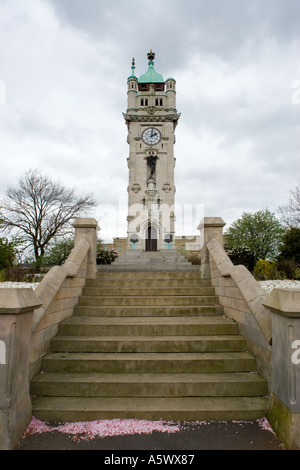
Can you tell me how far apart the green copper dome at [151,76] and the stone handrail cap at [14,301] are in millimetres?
37129

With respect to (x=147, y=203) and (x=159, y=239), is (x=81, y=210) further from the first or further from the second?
(x=159, y=239)

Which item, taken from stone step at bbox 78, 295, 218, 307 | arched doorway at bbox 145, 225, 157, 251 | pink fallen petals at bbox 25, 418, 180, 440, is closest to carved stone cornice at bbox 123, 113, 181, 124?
arched doorway at bbox 145, 225, 157, 251

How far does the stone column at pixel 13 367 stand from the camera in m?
2.90

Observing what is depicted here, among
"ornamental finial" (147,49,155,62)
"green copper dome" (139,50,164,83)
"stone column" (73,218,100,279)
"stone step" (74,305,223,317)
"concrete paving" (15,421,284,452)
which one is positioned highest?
"ornamental finial" (147,49,155,62)

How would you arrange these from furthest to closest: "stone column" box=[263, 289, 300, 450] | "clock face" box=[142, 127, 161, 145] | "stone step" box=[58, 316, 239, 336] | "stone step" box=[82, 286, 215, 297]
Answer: "clock face" box=[142, 127, 161, 145], "stone step" box=[82, 286, 215, 297], "stone step" box=[58, 316, 239, 336], "stone column" box=[263, 289, 300, 450]

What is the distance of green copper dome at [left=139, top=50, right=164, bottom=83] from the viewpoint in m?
33.8

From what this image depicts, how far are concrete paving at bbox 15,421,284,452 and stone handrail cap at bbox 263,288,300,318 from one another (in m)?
1.51

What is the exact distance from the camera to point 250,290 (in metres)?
4.61

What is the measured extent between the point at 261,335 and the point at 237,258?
1802cm

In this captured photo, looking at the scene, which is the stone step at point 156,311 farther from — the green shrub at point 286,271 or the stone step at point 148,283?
the green shrub at point 286,271

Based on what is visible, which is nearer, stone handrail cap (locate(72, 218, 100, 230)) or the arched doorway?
stone handrail cap (locate(72, 218, 100, 230))

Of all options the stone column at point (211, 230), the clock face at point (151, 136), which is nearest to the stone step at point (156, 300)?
the stone column at point (211, 230)

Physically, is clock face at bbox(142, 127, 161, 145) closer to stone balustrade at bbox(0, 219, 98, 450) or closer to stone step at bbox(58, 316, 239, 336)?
stone step at bbox(58, 316, 239, 336)

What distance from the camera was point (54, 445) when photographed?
294 cm
